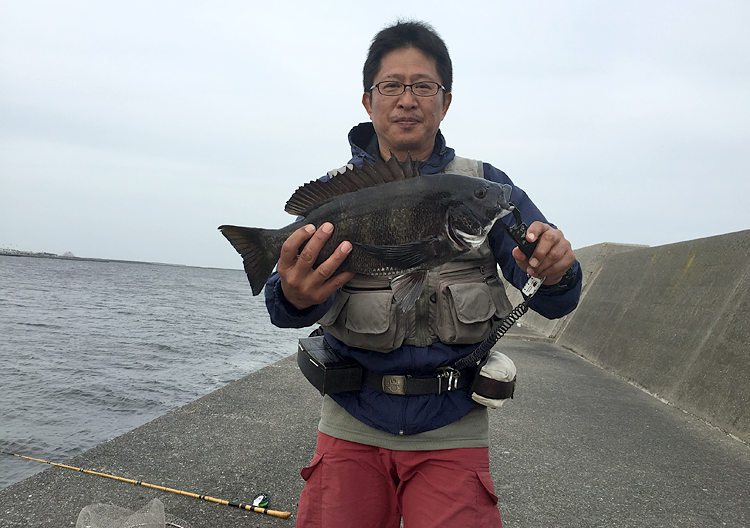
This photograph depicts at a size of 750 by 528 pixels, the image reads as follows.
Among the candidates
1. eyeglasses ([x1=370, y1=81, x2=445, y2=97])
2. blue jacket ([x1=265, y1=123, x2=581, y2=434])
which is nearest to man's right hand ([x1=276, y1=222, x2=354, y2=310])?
blue jacket ([x1=265, y1=123, x2=581, y2=434])

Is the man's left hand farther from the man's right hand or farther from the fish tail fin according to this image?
the fish tail fin

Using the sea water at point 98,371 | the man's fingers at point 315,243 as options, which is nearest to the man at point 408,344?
the man's fingers at point 315,243

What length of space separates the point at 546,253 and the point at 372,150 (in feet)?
4.46

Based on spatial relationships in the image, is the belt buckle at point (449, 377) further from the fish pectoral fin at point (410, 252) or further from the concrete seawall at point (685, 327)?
the concrete seawall at point (685, 327)

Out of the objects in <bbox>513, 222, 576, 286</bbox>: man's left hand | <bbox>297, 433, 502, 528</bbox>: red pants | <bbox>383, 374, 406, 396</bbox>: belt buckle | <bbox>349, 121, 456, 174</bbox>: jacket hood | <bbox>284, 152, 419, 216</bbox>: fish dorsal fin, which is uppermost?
<bbox>349, 121, 456, 174</bbox>: jacket hood

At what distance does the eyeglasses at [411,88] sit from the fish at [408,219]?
2.14ft

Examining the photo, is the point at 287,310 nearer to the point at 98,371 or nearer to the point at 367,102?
the point at 367,102

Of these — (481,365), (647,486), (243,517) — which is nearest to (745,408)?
(647,486)

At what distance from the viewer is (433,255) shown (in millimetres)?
2020

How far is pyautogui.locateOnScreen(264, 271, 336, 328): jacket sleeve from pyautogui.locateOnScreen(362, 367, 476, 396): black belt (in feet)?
1.49

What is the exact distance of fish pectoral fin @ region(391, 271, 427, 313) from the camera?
6.64ft

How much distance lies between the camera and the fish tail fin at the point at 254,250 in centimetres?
218

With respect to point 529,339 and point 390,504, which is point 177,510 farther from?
point 529,339

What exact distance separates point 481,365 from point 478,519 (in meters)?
0.73
